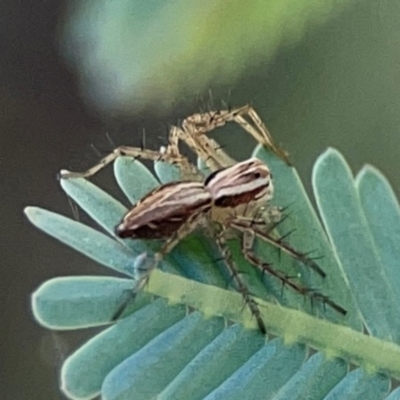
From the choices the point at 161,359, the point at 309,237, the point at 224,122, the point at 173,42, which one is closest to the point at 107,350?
the point at 161,359

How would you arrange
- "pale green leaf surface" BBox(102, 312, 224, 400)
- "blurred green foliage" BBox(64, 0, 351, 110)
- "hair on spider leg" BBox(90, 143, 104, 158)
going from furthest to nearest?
"blurred green foliage" BBox(64, 0, 351, 110), "hair on spider leg" BBox(90, 143, 104, 158), "pale green leaf surface" BBox(102, 312, 224, 400)

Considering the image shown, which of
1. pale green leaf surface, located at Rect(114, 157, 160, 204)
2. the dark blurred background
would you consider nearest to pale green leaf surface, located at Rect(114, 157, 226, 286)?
pale green leaf surface, located at Rect(114, 157, 160, 204)

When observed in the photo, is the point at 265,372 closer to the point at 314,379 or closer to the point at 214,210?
the point at 314,379

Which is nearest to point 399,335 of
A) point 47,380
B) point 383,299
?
point 383,299

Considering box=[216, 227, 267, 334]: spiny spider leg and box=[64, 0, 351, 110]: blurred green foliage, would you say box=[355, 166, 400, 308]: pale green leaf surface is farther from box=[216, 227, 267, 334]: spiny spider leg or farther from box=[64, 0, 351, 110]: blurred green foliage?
box=[64, 0, 351, 110]: blurred green foliage

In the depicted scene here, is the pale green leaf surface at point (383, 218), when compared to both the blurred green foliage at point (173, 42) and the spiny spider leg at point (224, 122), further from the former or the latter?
the blurred green foliage at point (173, 42)

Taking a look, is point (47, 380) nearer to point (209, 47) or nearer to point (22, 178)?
point (22, 178)
